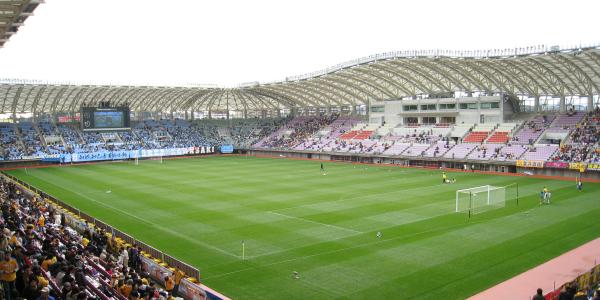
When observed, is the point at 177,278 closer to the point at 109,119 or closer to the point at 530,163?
the point at 530,163

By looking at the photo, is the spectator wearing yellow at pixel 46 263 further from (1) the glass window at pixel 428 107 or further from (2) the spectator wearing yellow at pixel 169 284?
(1) the glass window at pixel 428 107

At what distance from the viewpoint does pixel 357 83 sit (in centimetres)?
7119

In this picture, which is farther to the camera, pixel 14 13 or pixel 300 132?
pixel 300 132

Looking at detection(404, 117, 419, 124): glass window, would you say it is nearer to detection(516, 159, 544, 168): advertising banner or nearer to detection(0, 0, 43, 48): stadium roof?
detection(516, 159, 544, 168): advertising banner

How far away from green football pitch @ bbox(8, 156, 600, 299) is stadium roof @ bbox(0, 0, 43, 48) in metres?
10.9

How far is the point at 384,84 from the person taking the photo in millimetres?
70625

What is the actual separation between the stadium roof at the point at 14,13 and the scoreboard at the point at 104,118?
64.4m

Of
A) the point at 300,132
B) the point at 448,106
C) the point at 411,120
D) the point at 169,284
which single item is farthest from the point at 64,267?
the point at 300,132

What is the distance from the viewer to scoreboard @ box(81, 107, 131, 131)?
75188 mm

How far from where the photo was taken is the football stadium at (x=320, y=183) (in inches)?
680

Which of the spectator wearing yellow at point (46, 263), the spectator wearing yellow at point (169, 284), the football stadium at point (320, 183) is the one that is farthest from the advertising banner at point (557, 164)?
the spectator wearing yellow at point (46, 263)

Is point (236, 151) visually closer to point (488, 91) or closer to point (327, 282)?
point (488, 91)

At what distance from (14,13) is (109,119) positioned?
6778 cm

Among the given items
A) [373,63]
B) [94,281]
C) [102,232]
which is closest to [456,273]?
[94,281]
